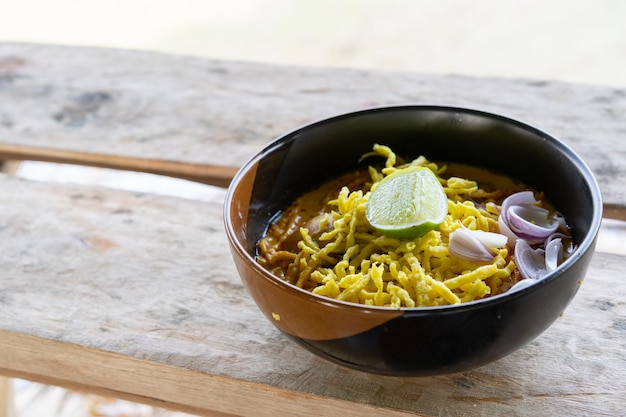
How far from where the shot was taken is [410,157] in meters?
0.99

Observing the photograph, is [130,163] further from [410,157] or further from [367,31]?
[367,31]

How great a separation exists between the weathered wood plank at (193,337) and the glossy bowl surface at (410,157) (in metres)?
0.09

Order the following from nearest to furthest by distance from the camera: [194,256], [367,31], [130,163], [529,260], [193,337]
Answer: [529,260]
[193,337]
[194,256]
[130,163]
[367,31]

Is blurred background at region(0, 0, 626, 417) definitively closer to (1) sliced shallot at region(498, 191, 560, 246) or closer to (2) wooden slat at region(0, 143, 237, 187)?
(2) wooden slat at region(0, 143, 237, 187)

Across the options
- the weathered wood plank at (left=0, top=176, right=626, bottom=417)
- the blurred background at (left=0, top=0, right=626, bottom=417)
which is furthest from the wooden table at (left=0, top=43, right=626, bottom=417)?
the blurred background at (left=0, top=0, right=626, bottom=417)

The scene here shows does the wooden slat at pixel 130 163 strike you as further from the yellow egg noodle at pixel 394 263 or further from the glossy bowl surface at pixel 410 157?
the yellow egg noodle at pixel 394 263

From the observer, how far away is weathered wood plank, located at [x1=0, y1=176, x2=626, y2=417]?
799 mm

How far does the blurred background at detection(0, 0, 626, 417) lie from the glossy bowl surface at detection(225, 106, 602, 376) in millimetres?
1833

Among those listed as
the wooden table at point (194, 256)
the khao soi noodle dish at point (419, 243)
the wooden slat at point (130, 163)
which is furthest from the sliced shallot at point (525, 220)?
the wooden slat at point (130, 163)

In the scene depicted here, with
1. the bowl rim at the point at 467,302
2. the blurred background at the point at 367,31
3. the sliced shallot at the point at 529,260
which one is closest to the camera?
the bowl rim at the point at 467,302

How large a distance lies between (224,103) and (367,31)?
6.54 feet

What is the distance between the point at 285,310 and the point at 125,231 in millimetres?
488

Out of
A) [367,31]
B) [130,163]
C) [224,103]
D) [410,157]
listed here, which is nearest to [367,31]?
[367,31]

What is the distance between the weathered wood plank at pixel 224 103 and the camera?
50.7 inches
